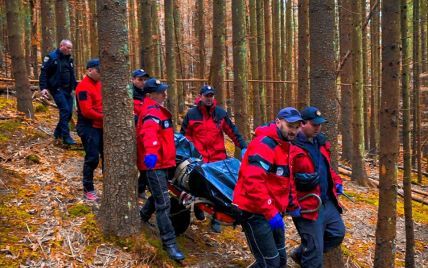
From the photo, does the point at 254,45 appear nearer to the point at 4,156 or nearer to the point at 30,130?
the point at 30,130

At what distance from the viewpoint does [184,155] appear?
5.65 meters

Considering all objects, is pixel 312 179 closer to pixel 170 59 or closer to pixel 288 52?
pixel 170 59

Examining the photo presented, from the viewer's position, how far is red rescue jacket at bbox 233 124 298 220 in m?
4.12

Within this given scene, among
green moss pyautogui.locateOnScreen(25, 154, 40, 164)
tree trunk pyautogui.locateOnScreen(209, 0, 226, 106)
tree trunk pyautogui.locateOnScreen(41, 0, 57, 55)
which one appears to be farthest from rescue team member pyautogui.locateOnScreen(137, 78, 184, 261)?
tree trunk pyautogui.locateOnScreen(41, 0, 57, 55)

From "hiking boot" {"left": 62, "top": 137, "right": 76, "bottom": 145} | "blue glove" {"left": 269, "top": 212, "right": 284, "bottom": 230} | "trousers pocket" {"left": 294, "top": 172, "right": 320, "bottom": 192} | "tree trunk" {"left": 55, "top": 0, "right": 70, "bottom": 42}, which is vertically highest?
"tree trunk" {"left": 55, "top": 0, "right": 70, "bottom": 42}

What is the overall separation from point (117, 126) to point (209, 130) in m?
1.90

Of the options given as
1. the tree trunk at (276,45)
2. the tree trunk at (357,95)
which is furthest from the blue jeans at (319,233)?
the tree trunk at (276,45)

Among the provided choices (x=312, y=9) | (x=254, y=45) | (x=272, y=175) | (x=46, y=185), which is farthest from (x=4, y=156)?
(x=254, y=45)

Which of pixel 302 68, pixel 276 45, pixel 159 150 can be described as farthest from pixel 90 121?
pixel 276 45

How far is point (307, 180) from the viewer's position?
467 centimetres

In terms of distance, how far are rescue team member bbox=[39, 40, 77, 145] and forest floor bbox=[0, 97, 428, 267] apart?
632mm

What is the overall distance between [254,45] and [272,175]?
478 inches

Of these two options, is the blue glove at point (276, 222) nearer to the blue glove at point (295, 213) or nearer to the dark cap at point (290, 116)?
the blue glove at point (295, 213)

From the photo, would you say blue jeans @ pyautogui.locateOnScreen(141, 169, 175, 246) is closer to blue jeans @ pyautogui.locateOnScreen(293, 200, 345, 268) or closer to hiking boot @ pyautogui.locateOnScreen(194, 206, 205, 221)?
hiking boot @ pyautogui.locateOnScreen(194, 206, 205, 221)
